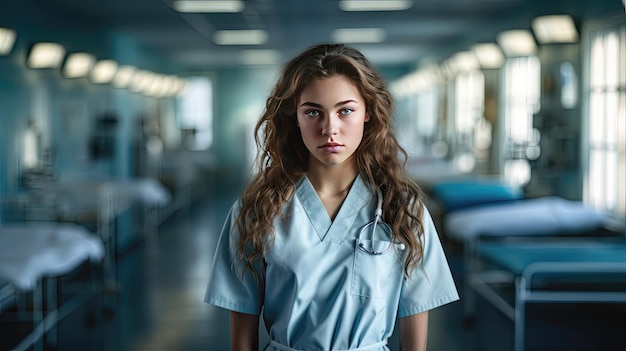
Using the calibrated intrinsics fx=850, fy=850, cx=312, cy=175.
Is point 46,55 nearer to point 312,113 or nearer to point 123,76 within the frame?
point 123,76

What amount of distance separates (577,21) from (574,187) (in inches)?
44.0

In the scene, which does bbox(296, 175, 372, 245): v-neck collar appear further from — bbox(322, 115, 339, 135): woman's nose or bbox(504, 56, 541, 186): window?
bbox(504, 56, 541, 186): window

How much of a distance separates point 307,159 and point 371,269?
0.77ft

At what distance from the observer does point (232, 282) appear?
138cm

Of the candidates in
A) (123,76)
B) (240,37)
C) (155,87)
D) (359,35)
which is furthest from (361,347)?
(155,87)

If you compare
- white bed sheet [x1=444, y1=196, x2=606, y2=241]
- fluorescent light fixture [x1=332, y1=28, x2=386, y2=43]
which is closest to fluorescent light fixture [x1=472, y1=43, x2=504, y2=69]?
fluorescent light fixture [x1=332, y1=28, x2=386, y2=43]

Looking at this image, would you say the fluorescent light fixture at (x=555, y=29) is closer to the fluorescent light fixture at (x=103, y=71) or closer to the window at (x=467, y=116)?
the window at (x=467, y=116)

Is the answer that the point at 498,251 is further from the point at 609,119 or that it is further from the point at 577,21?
the point at 577,21

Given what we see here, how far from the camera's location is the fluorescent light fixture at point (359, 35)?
8.30m

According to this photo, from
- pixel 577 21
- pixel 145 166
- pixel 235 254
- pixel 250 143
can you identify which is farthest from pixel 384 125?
pixel 250 143

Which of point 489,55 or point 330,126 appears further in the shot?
point 489,55

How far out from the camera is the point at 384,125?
1.38m

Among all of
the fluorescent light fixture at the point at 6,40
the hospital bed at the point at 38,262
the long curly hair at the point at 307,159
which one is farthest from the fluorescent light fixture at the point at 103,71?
the long curly hair at the point at 307,159

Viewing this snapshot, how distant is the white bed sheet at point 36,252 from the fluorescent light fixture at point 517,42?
12.7ft
